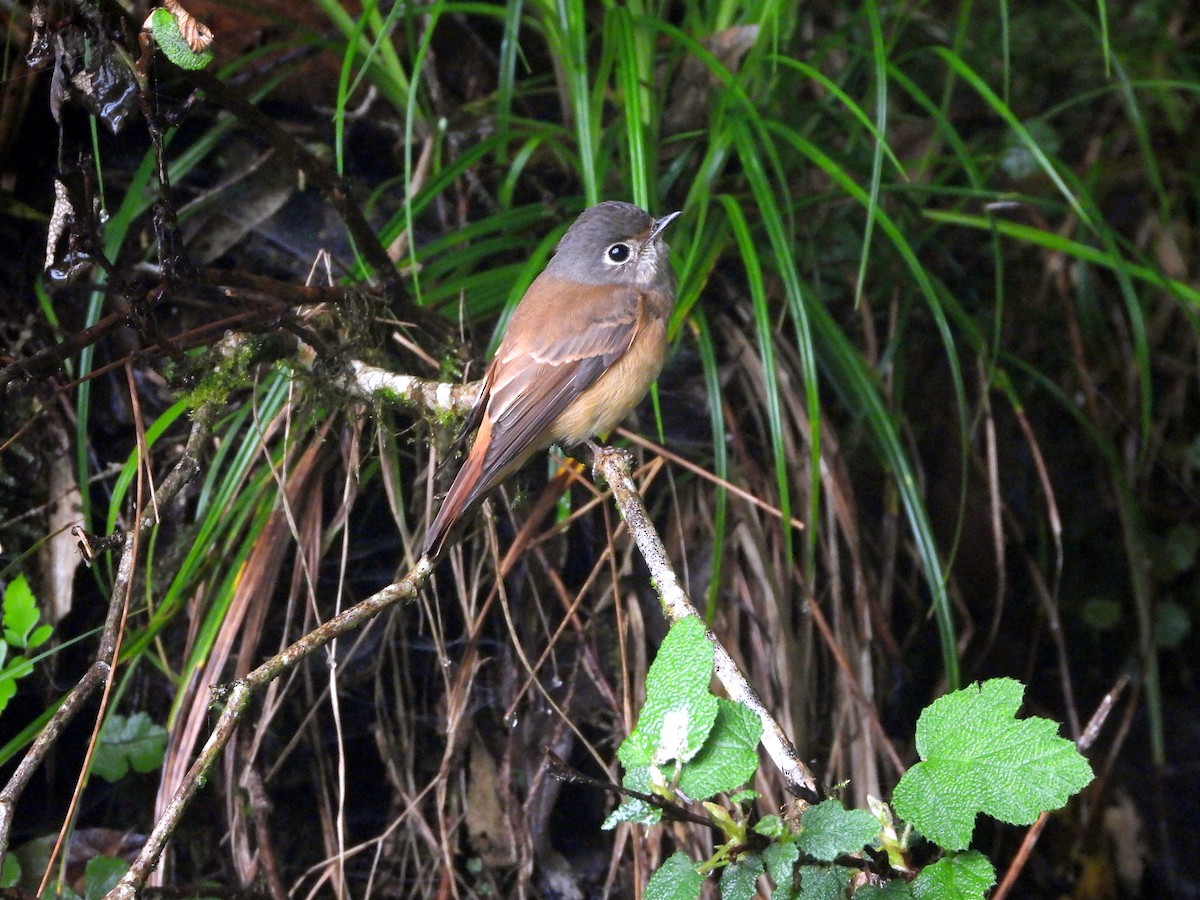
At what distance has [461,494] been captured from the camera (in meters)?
2.13

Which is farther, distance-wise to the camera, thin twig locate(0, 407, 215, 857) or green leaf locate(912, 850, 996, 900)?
thin twig locate(0, 407, 215, 857)

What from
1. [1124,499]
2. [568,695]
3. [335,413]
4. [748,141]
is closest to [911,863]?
[568,695]

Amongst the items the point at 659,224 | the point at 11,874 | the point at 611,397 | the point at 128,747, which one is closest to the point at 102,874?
the point at 11,874

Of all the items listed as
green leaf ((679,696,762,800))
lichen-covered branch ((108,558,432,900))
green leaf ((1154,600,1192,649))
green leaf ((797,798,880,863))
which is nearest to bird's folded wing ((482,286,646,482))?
lichen-covered branch ((108,558,432,900))

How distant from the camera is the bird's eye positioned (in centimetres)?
269

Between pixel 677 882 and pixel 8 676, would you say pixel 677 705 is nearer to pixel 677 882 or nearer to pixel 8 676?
pixel 677 882

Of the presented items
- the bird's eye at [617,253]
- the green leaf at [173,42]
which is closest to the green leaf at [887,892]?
the green leaf at [173,42]

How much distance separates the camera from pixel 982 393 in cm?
298

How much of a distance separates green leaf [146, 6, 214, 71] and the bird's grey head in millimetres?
1137

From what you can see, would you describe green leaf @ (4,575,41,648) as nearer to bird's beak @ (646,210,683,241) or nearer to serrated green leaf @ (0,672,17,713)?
serrated green leaf @ (0,672,17,713)

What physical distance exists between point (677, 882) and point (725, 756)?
0.17 metres

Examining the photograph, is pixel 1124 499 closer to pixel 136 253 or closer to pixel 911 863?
pixel 911 863

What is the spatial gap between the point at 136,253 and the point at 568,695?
1.67 metres

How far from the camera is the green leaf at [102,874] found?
82.5 inches
